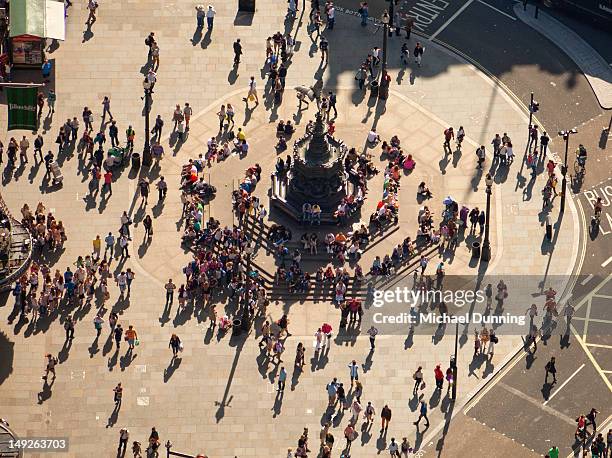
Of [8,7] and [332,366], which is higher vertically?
[8,7]

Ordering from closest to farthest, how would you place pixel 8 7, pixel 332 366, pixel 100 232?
pixel 332 366 < pixel 100 232 < pixel 8 7

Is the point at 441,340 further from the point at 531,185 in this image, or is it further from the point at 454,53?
the point at 454,53

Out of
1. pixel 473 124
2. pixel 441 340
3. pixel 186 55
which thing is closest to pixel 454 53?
pixel 473 124

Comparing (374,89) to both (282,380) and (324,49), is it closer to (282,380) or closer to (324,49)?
(324,49)

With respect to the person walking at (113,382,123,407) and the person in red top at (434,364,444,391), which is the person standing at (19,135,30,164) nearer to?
the person walking at (113,382,123,407)

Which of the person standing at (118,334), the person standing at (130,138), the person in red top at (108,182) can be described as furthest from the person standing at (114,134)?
the person standing at (118,334)

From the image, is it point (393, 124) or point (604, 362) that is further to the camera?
point (393, 124)

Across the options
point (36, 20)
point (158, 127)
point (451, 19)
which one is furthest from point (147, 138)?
point (451, 19)

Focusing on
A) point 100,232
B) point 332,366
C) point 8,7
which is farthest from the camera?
point 8,7
